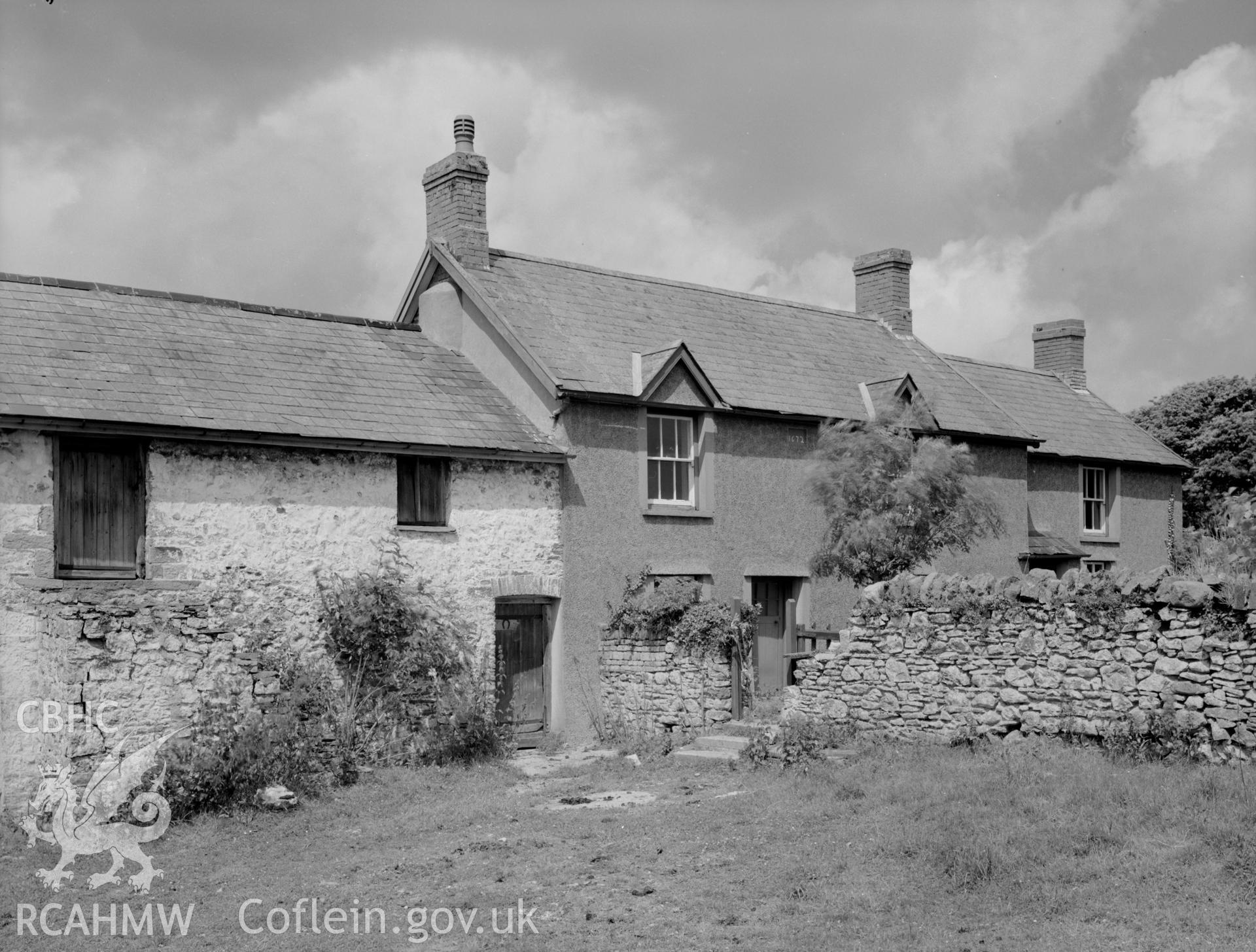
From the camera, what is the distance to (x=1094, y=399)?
32.2 metres

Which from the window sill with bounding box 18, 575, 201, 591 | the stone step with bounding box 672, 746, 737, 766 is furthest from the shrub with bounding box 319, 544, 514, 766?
the stone step with bounding box 672, 746, 737, 766

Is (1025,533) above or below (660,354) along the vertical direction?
below

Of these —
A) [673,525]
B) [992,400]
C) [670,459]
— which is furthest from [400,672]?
[992,400]

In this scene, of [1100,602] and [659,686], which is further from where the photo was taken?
[659,686]

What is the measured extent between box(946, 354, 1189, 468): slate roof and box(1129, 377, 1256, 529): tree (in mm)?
9492

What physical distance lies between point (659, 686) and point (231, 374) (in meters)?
7.91

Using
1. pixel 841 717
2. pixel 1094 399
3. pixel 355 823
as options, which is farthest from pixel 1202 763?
pixel 1094 399

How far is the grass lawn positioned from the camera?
9141 millimetres

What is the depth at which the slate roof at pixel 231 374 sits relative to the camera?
51.8ft

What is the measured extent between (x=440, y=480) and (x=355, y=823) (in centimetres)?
586

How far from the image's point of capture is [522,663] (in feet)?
62.9

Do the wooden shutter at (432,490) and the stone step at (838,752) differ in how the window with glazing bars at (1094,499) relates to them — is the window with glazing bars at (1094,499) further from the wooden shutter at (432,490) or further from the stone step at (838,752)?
the wooden shutter at (432,490)

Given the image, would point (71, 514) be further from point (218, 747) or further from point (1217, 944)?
point (1217, 944)

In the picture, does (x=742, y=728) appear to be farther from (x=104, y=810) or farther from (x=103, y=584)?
(x=103, y=584)
